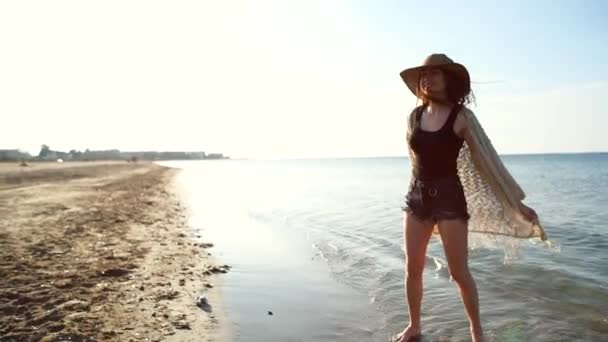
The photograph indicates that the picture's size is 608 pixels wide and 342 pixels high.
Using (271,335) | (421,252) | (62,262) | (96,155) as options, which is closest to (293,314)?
(271,335)

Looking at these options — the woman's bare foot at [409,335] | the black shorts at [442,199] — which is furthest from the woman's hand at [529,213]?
the woman's bare foot at [409,335]

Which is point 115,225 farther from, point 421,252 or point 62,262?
point 421,252

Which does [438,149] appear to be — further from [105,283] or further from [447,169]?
[105,283]

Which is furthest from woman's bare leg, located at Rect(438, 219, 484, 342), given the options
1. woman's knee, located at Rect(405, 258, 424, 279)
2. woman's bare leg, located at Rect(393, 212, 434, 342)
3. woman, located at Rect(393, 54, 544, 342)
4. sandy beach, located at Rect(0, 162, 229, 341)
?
sandy beach, located at Rect(0, 162, 229, 341)

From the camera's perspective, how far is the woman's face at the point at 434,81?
12.5 ft

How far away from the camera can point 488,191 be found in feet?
13.3

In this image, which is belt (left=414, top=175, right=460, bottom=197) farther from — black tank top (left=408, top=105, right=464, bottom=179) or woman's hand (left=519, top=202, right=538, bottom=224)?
woman's hand (left=519, top=202, right=538, bottom=224)

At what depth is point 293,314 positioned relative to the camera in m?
5.13

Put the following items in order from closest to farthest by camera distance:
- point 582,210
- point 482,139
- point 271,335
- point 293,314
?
point 482,139
point 271,335
point 293,314
point 582,210

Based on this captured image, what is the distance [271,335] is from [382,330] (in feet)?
3.78

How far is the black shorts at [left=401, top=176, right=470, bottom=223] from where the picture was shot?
3723 millimetres

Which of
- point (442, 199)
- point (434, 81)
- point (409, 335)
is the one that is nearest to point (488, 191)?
point (442, 199)

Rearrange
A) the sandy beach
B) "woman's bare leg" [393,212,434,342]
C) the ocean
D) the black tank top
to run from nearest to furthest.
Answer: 1. the black tank top
2. "woman's bare leg" [393,212,434,342]
3. the sandy beach
4. the ocean

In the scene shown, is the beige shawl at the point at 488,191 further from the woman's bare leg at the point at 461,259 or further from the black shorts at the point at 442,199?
the woman's bare leg at the point at 461,259
